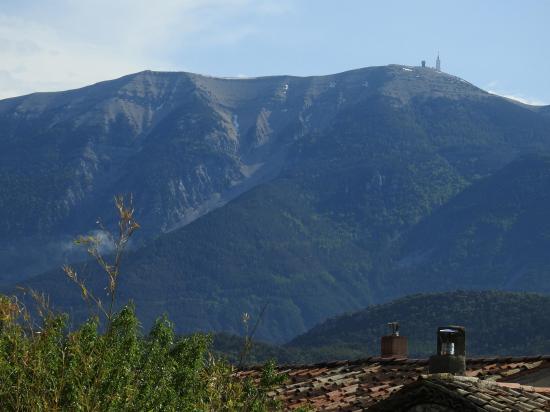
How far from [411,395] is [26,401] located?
12.5 feet

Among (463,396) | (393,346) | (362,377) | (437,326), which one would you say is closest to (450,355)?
(463,396)

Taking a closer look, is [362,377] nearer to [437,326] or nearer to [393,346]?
[393,346]

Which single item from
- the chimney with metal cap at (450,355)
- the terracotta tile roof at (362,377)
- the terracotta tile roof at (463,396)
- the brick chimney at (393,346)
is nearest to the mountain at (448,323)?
the brick chimney at (393,346)

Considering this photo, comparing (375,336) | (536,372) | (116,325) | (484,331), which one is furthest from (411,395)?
(375,336)

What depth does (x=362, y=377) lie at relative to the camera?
74.4 feet

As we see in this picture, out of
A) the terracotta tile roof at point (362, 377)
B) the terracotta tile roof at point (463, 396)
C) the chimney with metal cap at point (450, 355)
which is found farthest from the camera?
the terracotta tile roof at point (362, 377)

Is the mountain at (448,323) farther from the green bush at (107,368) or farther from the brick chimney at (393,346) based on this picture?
the green bush at (107,368)

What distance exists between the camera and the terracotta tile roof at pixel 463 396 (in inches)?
474

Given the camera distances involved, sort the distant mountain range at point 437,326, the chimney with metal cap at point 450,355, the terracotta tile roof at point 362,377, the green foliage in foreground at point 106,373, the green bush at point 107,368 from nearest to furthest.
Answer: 1. the green bush at point 107,368
2. the green foliage in foreground at point 106,373
3. the chimney with metal cap at point 450,355
4. the terracotta tile roof at point 362,377
5. the distant mountain range at point 437,326

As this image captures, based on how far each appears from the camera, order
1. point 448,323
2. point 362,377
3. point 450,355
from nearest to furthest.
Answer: point 450,355 < point 362,377 < point 448,323

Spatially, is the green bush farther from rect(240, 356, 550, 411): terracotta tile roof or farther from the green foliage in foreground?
rect(240, 356, 550, 411): terracotta tile roof

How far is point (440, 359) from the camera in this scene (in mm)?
13820

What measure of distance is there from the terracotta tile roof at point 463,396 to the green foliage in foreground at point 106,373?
1.77m

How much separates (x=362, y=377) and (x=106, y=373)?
10.2 meters
